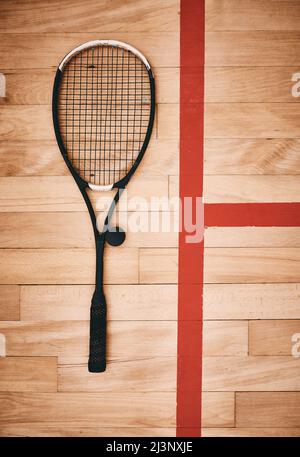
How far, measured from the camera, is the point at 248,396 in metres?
1.02

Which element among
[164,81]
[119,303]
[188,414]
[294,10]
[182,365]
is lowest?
[188,414]

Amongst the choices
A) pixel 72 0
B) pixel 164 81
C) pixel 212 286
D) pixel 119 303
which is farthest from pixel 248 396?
pixel 72 0

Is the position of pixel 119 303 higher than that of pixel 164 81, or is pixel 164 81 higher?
pixel 164 81

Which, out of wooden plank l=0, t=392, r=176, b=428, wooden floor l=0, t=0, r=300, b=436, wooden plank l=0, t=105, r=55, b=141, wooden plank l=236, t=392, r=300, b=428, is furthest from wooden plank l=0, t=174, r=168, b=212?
wooden plank l=236, t=392, r=300, b=428

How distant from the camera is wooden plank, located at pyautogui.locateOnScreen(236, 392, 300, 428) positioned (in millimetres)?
1022

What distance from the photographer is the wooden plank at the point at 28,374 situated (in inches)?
40.2

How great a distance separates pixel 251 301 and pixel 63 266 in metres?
0.58

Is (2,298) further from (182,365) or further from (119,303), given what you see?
(182,365)

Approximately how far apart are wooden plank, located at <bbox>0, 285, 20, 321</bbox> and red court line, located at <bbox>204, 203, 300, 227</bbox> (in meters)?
0.62

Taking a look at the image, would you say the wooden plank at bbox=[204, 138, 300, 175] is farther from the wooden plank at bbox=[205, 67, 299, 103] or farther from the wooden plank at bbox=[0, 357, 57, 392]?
the wooden plank at bbox=[0, 357, 57, 392]

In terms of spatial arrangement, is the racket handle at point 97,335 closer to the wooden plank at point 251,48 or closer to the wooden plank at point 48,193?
the wooden plank at point 48,193

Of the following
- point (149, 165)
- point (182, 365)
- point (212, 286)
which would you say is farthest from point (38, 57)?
point (182, 365)

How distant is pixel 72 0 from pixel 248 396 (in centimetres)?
130

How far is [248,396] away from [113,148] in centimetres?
85
